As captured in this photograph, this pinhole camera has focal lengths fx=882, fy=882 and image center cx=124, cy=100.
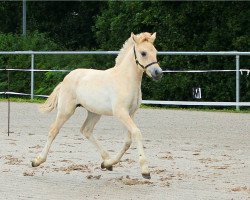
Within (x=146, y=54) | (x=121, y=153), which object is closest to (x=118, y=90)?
(x=146, y=54)

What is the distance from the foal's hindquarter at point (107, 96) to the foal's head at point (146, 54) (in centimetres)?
18

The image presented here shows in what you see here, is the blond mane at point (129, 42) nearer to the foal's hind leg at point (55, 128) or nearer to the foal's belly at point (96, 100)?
the foal's belly at point (96, 100)

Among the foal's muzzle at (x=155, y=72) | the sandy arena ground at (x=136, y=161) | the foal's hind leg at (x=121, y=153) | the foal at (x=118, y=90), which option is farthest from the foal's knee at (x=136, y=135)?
the foal's muzzle at (x=155, y=72)

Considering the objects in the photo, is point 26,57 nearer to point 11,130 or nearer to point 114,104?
point 11,130

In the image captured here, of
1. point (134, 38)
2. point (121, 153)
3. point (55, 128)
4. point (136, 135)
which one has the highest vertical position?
point (134, 38)

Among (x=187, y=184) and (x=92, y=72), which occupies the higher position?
(x=92, y=72)

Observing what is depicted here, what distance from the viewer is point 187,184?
1066 centimetres

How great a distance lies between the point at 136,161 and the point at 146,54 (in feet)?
8.23

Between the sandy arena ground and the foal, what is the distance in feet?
1.33

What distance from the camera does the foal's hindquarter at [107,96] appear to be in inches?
431

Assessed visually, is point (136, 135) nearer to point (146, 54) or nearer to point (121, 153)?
point (121, 153)

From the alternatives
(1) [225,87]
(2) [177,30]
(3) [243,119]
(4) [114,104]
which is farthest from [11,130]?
(2) [177,30]

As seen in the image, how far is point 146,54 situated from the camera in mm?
10945

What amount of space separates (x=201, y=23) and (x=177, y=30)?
83cm
